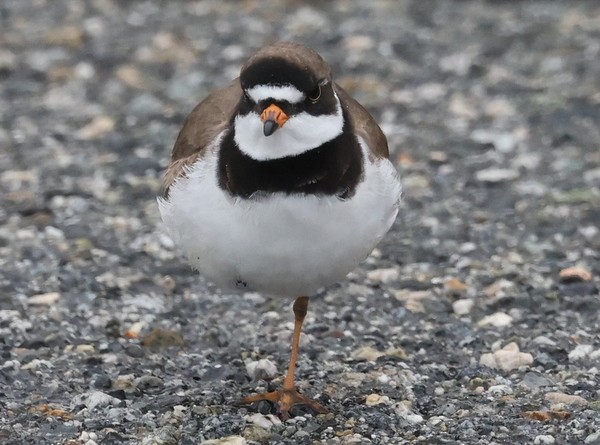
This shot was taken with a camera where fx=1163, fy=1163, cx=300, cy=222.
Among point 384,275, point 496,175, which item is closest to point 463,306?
point 384,275

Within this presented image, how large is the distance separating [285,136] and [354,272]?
2.54m

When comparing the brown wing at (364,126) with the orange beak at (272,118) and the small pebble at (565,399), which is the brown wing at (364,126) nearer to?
the orange beak at (272,118)

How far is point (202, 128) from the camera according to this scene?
18.5ft

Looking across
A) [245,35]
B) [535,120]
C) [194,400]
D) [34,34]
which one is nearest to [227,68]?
[245,35]

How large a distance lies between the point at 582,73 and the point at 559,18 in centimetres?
124

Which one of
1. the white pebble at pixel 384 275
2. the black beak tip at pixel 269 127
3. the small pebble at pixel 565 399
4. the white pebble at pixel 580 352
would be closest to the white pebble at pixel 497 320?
the white pebble at pixel 580 352

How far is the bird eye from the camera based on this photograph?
4918 millimetres

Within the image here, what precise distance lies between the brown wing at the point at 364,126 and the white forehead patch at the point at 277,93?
49 centimetres

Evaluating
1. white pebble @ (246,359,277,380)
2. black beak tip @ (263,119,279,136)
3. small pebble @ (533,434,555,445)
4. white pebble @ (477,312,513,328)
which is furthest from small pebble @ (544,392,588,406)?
black beak tip @ (263,119,279,136)

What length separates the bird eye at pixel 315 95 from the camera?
16.1 feet

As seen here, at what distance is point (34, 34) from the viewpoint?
10938mm

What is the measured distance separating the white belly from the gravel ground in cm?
75

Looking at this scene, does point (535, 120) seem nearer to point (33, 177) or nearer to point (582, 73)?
point (582, 73)

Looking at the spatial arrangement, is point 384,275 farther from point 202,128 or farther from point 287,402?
point 202,128
